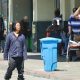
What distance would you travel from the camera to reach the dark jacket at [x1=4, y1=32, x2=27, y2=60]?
13.6 meters

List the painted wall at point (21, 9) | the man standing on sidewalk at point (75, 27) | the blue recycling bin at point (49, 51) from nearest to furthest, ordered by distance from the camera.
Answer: the blue recycling bin at point (49, 51) < the man standing on sidewalk at point (75, 27) < the painted wall at point (21, 9)

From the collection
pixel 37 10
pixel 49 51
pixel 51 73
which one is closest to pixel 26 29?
pixel 37 10

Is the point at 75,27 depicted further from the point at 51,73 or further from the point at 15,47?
the point at 15,47

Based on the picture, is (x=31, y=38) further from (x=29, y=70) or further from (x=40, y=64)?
(x=29, y=70)

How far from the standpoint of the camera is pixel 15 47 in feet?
44.9

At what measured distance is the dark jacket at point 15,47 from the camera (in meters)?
13.6

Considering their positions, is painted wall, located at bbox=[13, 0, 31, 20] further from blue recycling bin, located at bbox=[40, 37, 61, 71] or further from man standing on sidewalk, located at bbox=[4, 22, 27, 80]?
man standing on sidewalk, located at bbox=[4, 22, 27, 80]

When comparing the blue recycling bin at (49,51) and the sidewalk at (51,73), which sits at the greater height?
the blue recycling bin at (49,51)

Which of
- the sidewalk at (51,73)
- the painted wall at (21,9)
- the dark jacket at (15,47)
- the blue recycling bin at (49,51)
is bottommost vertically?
the sidewalk at (51,73)

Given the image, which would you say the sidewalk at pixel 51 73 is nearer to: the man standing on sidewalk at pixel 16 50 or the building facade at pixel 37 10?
the man standing on sidewalk at pixel 16 50

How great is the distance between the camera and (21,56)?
44.9ft

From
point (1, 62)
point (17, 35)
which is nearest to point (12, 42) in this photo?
point (17, 35)

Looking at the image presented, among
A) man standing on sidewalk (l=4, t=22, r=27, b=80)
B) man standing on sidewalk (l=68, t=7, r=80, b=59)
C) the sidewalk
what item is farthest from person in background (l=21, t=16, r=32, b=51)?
man standing on sidewalk (l=4, t=22, r=27, b=80)

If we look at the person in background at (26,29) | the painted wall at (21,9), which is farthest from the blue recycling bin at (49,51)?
the painted wall at (21,9)
